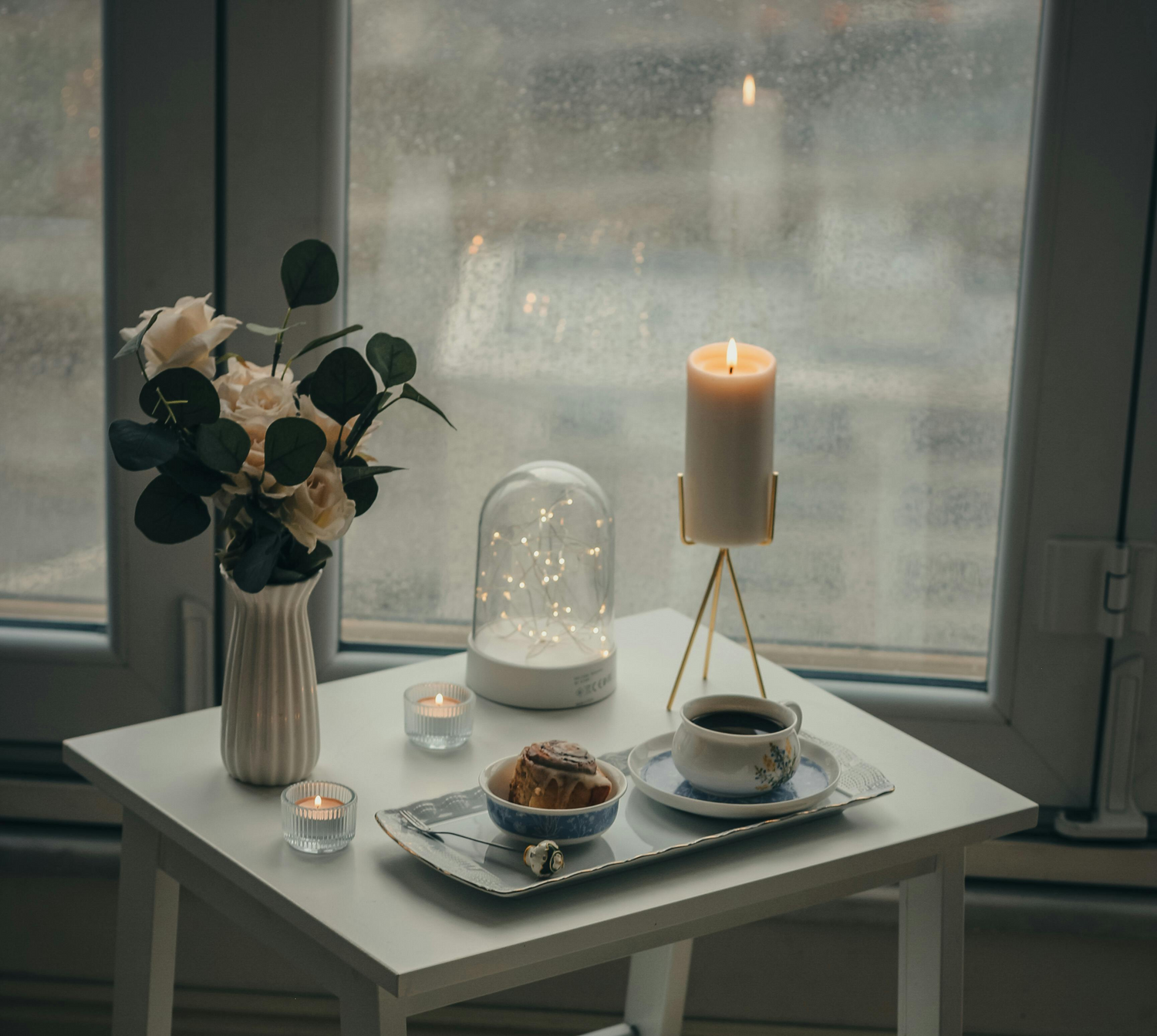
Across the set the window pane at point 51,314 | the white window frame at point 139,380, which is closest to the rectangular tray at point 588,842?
the white window frame at point 139,380

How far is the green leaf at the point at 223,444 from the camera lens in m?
0.78

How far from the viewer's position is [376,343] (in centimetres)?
86

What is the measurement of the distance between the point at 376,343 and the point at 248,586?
7.5 inches

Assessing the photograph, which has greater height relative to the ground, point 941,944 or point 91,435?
point 91,435

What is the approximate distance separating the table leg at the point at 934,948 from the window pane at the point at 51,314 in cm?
100

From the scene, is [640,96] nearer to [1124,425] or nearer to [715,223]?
[715,223]

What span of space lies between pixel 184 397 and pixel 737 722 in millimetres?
455

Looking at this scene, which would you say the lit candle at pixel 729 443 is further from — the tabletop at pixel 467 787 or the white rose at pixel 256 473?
the white rose at pixel 256 473

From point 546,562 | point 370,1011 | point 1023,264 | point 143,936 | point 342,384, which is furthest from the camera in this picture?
point 1023,264

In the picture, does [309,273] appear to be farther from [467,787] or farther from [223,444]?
[467,787]

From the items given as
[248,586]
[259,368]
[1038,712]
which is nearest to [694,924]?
[248,586]

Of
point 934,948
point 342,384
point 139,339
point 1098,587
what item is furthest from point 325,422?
point 1098,587

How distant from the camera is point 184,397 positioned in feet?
2.58

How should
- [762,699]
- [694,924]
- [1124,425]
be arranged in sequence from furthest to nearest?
[1124,425] → [762,699] → [694,924]
